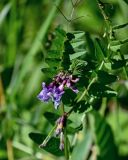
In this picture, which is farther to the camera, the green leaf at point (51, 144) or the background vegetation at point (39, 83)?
the background vegetation at point (39, 83)

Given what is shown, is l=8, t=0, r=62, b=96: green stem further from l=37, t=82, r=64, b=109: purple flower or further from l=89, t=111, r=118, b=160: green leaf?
l=37, t=82, r=64, b=109: purple flower

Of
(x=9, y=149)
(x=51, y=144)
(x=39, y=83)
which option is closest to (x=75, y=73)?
(x=51, y=144)

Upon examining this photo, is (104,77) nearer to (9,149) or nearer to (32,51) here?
(9,149)

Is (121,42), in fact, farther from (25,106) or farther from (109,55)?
(25,106)

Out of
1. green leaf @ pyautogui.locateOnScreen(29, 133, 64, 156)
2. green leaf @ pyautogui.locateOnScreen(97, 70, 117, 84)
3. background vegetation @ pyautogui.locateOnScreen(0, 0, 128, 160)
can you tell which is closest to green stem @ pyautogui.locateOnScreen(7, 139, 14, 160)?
background vegetation @ pyautogui.locateOnScreen(0, 0, 128, 160)

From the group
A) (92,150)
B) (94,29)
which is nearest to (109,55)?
(92,150)

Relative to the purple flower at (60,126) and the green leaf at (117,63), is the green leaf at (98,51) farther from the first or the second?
the purple flower at (60,126)

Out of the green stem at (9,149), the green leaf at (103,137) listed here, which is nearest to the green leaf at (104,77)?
the green leaf at (103,137)
